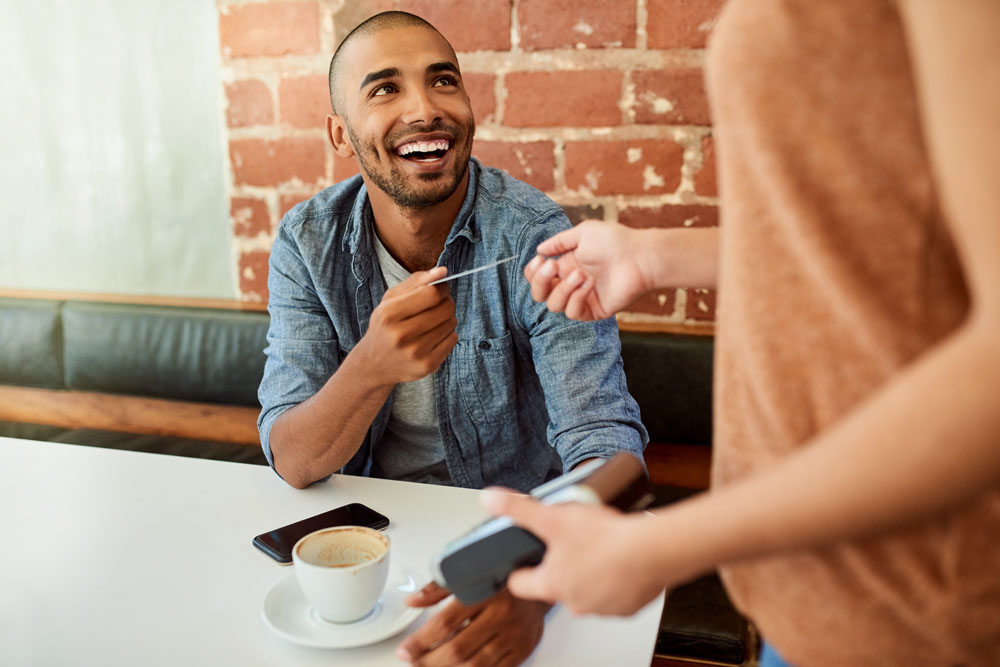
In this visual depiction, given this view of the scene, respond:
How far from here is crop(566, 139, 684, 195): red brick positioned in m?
1.63

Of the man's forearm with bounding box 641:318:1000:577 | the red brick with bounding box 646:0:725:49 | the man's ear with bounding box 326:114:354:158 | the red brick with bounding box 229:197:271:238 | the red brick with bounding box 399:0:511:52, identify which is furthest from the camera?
the red brick with bounding box 229:197:271:238

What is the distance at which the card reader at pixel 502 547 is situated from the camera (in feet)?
1.59

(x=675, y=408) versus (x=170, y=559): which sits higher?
(x=170, y=559)

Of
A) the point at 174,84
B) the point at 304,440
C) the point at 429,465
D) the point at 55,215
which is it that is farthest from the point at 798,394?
the point at 55,215

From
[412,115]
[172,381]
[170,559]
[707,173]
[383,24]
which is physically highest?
[383,24]

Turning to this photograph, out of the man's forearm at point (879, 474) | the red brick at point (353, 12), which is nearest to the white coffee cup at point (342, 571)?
the man's forearm at point (879, 474)

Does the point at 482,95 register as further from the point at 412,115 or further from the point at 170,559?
the point at 170,559

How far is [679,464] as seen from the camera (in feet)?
5.58

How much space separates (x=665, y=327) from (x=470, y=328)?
23.7 inches

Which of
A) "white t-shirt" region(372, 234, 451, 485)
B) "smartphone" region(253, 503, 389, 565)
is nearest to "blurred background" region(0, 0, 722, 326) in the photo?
"white t-shirt" region(372, 234, 451, 485)

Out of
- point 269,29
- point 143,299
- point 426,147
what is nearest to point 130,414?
point 143,299

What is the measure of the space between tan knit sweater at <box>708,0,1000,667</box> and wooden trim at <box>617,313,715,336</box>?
1250 millimetres

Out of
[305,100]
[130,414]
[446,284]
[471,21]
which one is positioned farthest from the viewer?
[130,414]

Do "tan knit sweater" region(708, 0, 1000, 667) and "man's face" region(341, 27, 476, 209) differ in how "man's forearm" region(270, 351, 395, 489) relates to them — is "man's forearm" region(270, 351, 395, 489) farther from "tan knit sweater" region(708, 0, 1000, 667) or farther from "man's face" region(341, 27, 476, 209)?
"tan knit sweater" region(708, 0, 1000, 667)
